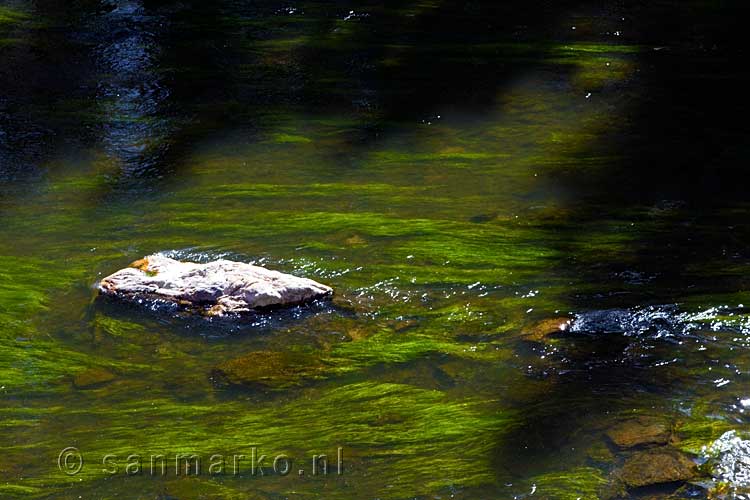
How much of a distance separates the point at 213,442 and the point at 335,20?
20.4ft

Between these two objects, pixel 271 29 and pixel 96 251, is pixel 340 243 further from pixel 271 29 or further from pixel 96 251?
pixel 271 29

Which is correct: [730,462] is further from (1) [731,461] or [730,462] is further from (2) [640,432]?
(2) [640,432]

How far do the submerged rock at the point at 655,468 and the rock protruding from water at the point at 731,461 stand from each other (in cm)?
8

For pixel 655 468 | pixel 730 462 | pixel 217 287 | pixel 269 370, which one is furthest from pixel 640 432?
pixel 217 287

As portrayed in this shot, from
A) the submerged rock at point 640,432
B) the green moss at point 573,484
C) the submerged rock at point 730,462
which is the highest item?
the submerged rock at point 640,432

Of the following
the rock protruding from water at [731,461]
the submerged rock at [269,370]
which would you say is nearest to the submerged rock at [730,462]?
the rock protruding from water at [731,461]

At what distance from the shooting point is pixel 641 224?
479 cm

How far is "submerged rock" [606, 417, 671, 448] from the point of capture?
10.4 feet

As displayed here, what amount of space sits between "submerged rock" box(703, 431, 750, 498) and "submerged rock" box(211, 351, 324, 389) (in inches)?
58.4

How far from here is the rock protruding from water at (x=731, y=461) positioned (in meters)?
2.94

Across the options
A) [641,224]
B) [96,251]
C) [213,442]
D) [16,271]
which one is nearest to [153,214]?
[96,251]
